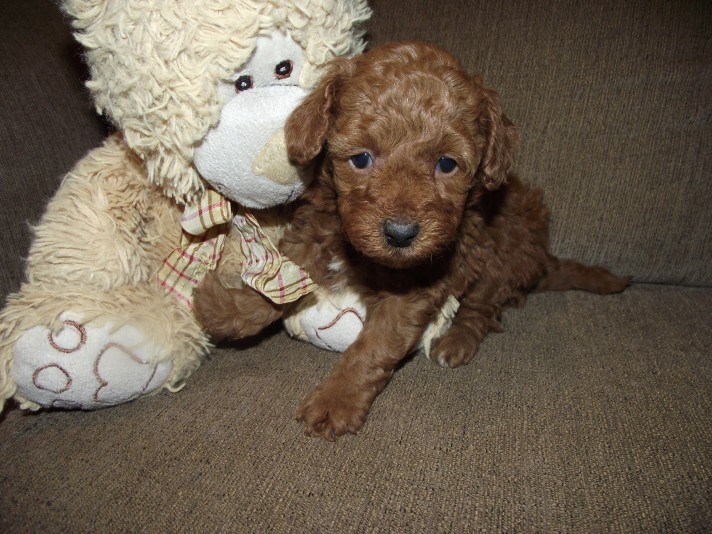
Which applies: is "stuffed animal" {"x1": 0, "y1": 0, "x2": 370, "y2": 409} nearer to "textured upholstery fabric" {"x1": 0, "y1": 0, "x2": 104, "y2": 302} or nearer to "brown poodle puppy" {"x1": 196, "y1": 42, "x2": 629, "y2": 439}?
"brown poodle puppy" {"x1": 196, "y1": 42, "x2": 629, "y2": 439}

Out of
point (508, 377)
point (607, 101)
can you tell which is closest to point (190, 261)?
point (508, 377)

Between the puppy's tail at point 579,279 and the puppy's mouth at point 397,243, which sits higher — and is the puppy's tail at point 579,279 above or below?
below

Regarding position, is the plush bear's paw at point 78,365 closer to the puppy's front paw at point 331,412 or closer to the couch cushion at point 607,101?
the puppy's front paw at point 331,412

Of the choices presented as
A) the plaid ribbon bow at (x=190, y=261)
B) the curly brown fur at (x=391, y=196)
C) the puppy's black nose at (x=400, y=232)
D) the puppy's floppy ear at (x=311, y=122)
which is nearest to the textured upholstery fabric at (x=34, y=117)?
the plaid ribbon bow at (x=190, y=261)

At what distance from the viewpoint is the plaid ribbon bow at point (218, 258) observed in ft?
6.40

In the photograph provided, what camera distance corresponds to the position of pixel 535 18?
2752mm

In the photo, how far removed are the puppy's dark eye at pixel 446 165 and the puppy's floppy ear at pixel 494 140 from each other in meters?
0.16

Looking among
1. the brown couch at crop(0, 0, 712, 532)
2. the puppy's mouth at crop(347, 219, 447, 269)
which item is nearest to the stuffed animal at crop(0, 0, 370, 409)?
the brown couch at crop(0, 0, 712, 532)

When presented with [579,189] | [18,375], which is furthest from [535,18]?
[18,375]

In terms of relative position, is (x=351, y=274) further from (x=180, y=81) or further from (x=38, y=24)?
(x=38, y=24)

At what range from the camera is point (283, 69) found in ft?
5.82

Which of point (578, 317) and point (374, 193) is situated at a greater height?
point (374, 193)

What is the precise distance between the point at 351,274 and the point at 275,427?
0.66 metres

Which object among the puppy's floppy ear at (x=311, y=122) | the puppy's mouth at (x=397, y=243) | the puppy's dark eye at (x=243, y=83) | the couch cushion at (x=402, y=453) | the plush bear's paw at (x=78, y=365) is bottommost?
the couch cushion at (x=402, y=453)
